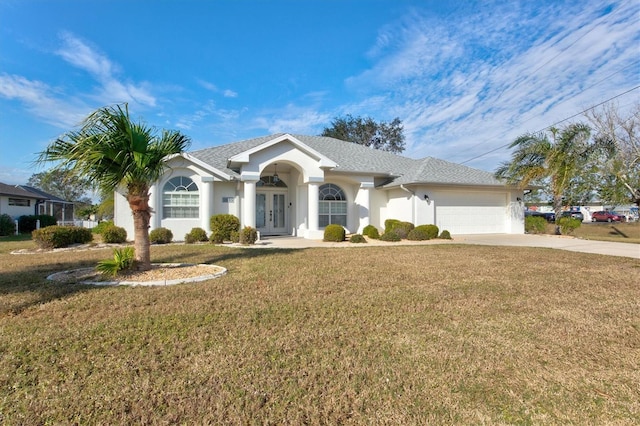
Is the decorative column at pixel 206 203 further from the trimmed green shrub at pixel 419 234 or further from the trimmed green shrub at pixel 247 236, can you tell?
the trimmed green shrub at pixel 419 234

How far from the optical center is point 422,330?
457cm

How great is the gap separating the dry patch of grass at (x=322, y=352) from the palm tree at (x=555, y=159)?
13.8 meters

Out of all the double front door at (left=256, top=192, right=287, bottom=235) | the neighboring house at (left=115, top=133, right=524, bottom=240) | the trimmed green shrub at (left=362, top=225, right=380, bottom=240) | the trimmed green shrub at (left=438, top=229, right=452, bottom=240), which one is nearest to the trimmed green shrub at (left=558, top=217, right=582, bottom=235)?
the neighboring house at (left=115, top=133, right=524, bottom=240)

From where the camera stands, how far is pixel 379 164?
20844mm

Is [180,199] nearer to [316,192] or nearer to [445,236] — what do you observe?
[316,192]

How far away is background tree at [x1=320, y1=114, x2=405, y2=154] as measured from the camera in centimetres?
4078

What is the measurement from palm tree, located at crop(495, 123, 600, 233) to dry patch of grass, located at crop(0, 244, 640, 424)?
45.2 feet

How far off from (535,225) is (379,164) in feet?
34.1

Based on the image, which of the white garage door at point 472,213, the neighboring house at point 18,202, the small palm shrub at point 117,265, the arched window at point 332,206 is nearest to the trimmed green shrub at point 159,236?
the small palm shrub at point 117,265

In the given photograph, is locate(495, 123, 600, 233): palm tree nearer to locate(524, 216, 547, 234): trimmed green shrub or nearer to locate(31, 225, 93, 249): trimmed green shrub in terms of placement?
locate(524, 216, 547, 234): trimmed green shrub

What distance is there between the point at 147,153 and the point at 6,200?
95.2 feet

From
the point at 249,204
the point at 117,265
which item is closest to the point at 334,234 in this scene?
the point at 249,204

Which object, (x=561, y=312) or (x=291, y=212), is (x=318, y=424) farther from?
(x=291, y=212)

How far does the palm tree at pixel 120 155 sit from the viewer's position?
7023mm
